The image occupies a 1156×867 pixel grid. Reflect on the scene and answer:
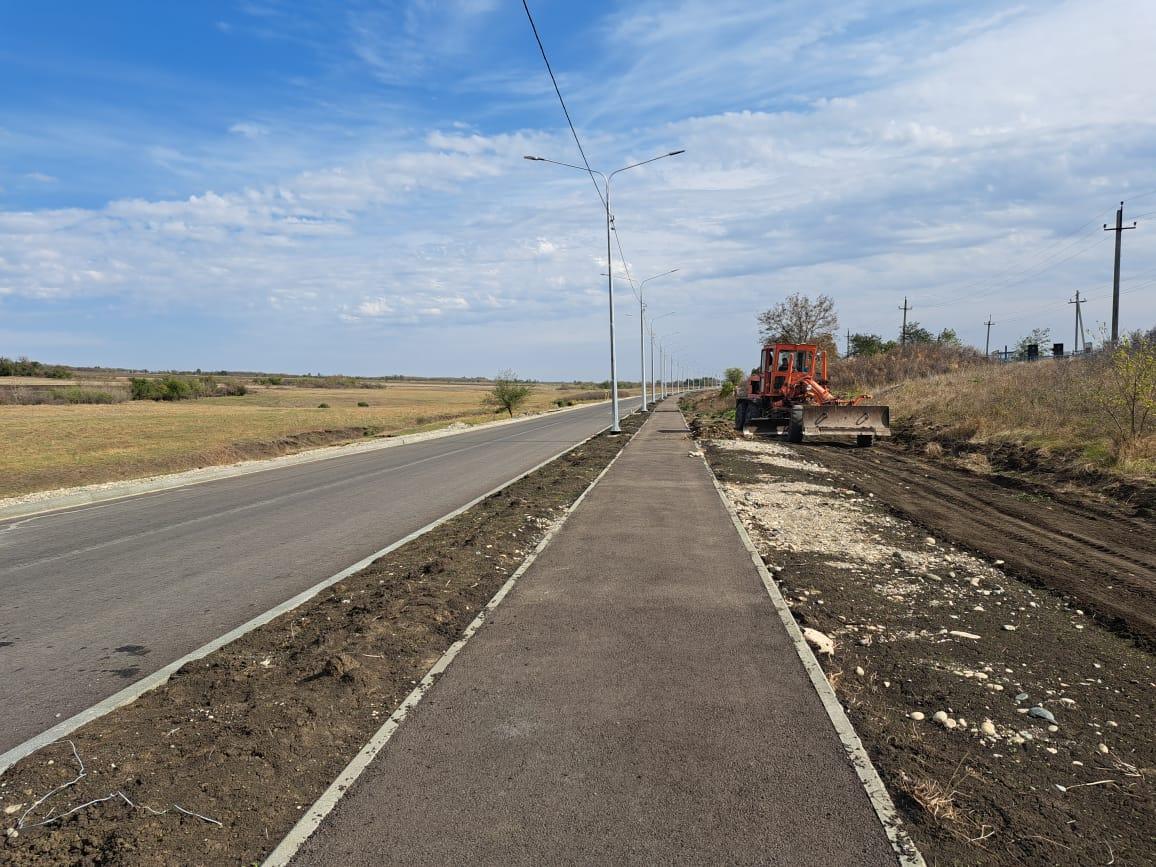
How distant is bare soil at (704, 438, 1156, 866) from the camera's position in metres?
3.01

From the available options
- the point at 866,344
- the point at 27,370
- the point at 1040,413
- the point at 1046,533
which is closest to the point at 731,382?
the point at 866,344

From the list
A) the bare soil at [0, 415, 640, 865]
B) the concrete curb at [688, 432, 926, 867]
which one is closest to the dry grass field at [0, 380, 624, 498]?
the bare soil at [0, 415, 640, 865]

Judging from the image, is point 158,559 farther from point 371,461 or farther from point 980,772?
point 371,461

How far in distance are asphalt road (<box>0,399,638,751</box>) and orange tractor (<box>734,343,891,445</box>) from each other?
1081 centimetres

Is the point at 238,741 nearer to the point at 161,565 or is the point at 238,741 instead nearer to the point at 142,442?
the point at 161,565

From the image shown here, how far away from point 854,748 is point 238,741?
3.24 metres

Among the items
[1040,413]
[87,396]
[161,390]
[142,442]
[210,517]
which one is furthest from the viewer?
[161,390]

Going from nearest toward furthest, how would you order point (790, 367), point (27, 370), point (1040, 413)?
point (1040, 413)
point (790, 367)
point (27, 370)

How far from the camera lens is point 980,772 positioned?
339 cm

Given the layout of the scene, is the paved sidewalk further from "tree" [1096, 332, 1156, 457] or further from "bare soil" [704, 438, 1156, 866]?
"tree" [1096, 332, 1156, 457]

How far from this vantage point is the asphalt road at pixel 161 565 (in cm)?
491

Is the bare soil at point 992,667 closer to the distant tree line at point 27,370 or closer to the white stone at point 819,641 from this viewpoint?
the white stone at point 819,641

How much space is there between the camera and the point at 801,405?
2211 cm

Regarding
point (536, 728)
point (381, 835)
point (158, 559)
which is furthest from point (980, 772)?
point (158, 559)
